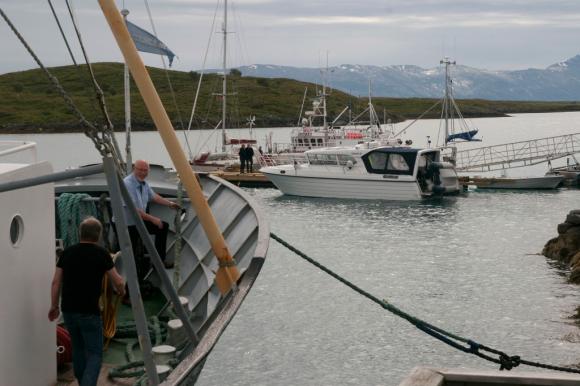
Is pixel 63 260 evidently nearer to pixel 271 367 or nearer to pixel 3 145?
pixel 3 145

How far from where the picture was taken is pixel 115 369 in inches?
311

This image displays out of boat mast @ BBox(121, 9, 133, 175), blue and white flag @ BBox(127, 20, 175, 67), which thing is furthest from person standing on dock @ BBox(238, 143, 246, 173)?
blue and white flag @ BBox(127, 20, 175, 67)

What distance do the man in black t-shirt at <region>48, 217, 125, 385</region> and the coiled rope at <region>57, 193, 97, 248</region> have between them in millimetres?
4355

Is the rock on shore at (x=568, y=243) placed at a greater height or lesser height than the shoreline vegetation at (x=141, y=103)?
lesser

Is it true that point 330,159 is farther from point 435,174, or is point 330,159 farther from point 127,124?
point 127,124

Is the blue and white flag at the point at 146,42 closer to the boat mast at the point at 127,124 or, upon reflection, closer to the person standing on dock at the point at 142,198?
the boat mast at the point at 127,124

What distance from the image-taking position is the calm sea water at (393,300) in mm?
16234

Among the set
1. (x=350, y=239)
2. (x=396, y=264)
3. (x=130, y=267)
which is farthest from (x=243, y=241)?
(x=350, y=239)

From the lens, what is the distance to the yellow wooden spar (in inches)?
292

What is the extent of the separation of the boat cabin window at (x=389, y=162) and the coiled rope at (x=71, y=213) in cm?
3404

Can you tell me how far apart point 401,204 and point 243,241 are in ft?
116

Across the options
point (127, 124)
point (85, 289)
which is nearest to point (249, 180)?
point (127, 124)

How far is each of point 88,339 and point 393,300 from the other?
15724mm

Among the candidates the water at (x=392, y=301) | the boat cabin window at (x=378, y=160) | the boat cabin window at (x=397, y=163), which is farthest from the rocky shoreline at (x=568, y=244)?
the boat cabin window at (x=378, y=160)
